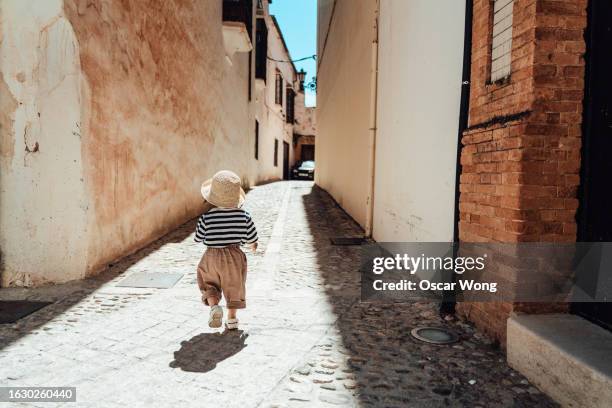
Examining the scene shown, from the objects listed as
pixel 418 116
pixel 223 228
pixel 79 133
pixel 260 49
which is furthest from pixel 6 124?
pixel 260 49

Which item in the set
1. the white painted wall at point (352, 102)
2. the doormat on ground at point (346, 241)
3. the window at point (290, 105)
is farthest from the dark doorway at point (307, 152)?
the doormat on ground at point (346, 241)

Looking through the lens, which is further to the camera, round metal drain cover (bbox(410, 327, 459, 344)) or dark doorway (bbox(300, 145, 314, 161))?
dark doorway (bbox(300, 145, 314, 161))

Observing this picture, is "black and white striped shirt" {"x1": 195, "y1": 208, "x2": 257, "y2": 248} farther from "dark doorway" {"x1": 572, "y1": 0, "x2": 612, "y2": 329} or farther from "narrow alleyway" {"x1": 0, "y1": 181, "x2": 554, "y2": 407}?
"dark doorway" {"x1": 572, "y1": 0, "x2": 612, "y2": 329}

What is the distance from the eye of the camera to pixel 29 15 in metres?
4.34

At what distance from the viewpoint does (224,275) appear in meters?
3.31

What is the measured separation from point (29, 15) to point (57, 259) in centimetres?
247

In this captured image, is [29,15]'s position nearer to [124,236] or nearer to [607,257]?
[124,236]

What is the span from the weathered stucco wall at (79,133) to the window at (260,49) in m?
11.9

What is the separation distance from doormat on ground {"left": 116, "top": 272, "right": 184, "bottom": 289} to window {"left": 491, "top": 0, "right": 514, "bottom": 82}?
3.64 meters

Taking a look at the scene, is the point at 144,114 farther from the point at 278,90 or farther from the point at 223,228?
the point at 278,90

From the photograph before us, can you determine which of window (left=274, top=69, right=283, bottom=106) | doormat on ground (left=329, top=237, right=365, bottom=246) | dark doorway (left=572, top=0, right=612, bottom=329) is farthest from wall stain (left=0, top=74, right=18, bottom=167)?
window (left=274, top=69, right=283, bottom=106)

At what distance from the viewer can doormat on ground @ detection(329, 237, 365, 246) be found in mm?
6852

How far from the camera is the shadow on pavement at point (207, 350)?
2.77 m

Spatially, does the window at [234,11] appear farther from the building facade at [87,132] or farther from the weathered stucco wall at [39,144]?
the weathered stucco wall at [39,144]
